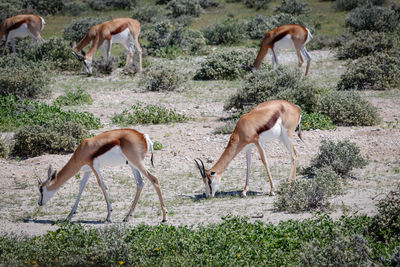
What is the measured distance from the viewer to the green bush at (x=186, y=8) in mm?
29750

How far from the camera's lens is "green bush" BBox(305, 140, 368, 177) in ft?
33.4

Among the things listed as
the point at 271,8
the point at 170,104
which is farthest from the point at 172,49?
the point at 271,8

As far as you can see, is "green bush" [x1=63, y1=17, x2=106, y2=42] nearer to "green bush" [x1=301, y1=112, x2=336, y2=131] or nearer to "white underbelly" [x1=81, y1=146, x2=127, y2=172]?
"green bush" [x1=301, y1=112, x2=336, y2=131]

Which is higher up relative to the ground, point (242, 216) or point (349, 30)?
point (242, 216)

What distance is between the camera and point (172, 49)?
2214cm

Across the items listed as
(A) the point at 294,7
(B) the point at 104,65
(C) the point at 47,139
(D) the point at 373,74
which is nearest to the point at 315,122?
(D) the point at 373,74

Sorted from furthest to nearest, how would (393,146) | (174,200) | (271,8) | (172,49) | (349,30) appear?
(271,8), (349,30), (172,49), (393,146), (174,200)

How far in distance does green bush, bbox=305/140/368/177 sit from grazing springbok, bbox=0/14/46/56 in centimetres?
1528

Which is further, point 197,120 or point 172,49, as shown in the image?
point 172,49

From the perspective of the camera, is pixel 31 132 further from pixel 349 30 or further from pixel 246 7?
pixel 246 7

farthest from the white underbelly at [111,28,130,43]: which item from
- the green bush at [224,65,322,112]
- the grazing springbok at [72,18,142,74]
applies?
the green bush at [224,65,322,112]

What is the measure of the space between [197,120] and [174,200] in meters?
4.91

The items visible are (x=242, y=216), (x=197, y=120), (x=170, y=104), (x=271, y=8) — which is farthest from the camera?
(x=271, y=8)

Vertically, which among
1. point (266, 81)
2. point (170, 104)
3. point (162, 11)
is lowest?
point (162, 11)
